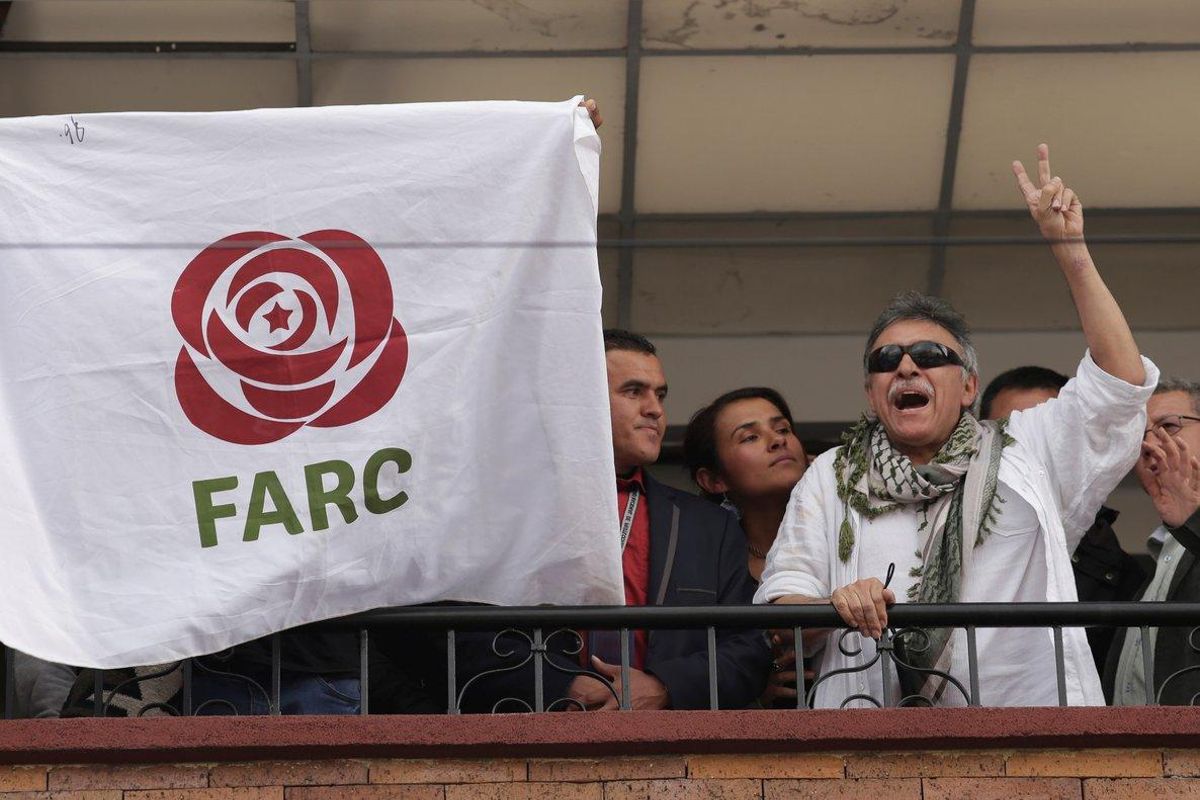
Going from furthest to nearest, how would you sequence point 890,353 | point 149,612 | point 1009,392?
point 1009,392, point 890,353, point 149,612

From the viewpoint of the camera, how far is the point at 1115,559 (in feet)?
23.0

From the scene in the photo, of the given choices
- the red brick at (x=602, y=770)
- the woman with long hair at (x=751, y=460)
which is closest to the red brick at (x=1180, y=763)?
the red brick at (x=602, y=770)

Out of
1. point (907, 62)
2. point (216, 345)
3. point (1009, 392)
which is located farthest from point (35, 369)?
point (907, 62)

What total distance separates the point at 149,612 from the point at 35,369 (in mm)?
762

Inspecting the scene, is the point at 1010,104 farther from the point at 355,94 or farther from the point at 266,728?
the point at 266,728

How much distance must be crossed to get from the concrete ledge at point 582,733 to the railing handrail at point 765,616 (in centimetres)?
25

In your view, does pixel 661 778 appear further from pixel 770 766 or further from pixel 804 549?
pixel 804 549

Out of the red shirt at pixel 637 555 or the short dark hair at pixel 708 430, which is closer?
the red shirt at pixel 637 555

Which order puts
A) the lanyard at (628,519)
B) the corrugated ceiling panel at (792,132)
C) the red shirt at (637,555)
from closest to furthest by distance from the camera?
the red shirt at (637,555) < the lanyard at (628,519) < the corrugated ceiling panel at (792,132)

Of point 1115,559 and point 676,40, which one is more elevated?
point 676,40

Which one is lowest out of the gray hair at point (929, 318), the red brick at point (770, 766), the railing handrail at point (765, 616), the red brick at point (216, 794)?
the red brick at point (216, 794)

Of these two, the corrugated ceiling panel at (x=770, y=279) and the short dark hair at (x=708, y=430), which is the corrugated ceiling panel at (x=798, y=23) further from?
the short dark hair at (x=708, y=430)

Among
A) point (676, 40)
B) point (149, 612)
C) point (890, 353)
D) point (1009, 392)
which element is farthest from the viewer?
point (676, 40)

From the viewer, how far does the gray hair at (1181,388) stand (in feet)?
22.8
